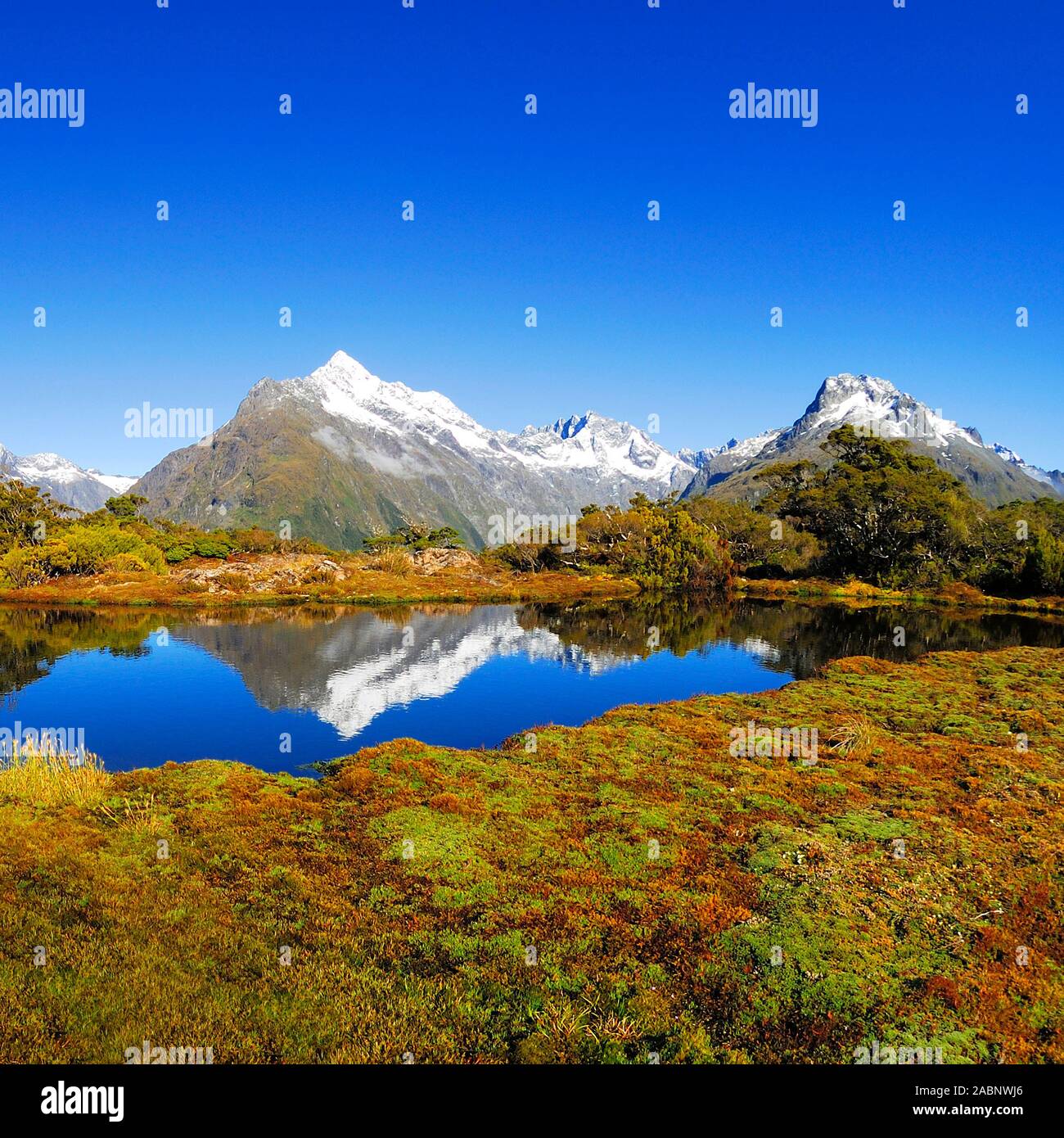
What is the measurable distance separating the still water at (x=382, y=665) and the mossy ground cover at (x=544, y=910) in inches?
341

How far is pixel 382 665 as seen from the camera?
52.2m

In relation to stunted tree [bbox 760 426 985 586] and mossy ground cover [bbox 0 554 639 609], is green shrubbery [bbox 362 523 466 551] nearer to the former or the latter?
mossy ground cover [bbox 0 554 639 609]

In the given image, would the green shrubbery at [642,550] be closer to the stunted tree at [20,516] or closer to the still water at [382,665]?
the still water at [382,665]

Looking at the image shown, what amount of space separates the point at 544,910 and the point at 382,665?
3855cm

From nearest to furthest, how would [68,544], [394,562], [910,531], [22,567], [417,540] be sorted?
[22,567], [68,544], [910,531], [394,562], [417,540]

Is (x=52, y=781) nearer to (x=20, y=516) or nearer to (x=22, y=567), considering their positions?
(x=22, y=567)

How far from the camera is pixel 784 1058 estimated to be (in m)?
11.0

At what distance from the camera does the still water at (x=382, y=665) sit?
3466cm

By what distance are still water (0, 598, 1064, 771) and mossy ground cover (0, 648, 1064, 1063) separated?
8.67m

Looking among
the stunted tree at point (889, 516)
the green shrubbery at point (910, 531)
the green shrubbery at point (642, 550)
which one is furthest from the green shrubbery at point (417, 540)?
the stunted tree at point (889, 516)

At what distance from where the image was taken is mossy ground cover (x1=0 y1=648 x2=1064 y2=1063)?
11.4m

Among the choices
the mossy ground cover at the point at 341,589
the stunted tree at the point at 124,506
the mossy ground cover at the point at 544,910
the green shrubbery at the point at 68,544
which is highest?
the stunted tree at the point at 124,506

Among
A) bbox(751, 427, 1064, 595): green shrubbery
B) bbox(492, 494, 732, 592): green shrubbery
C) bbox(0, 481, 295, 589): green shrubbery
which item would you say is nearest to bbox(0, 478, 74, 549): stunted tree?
bbox(0, 481, 295, 589): green shrubbery

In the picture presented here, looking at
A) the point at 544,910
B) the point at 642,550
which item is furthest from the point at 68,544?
the point at 544,910
